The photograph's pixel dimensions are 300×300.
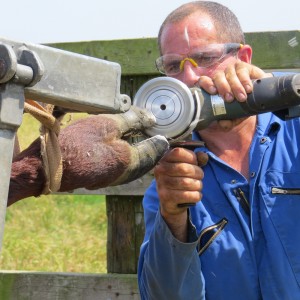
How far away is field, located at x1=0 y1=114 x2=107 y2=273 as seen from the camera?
634 cm

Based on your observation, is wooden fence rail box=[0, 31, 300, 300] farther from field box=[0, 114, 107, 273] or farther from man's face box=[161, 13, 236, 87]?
field box=[0, 114, 107, 273]

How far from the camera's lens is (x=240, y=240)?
295 cm

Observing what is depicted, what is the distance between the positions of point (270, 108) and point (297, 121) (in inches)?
40.2

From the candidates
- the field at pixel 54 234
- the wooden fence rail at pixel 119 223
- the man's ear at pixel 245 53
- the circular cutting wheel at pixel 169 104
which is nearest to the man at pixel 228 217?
the man's ear at pixel 245 53

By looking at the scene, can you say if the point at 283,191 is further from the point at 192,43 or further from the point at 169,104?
the point at 169,104

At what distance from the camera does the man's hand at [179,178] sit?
2.42 meters

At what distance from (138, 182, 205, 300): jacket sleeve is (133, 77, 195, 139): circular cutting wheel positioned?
0.85m

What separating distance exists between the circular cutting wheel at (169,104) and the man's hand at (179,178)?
1.10ft

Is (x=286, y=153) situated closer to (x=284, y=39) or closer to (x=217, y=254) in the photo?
(x=217, y=254)

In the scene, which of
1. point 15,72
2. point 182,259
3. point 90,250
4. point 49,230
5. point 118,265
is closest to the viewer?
point 15,72

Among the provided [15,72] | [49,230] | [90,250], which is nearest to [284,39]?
[15,72]

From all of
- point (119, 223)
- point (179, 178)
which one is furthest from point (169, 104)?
point (119, 223)

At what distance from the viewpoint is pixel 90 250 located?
22.4ft

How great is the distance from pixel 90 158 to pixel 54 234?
6.02 m
